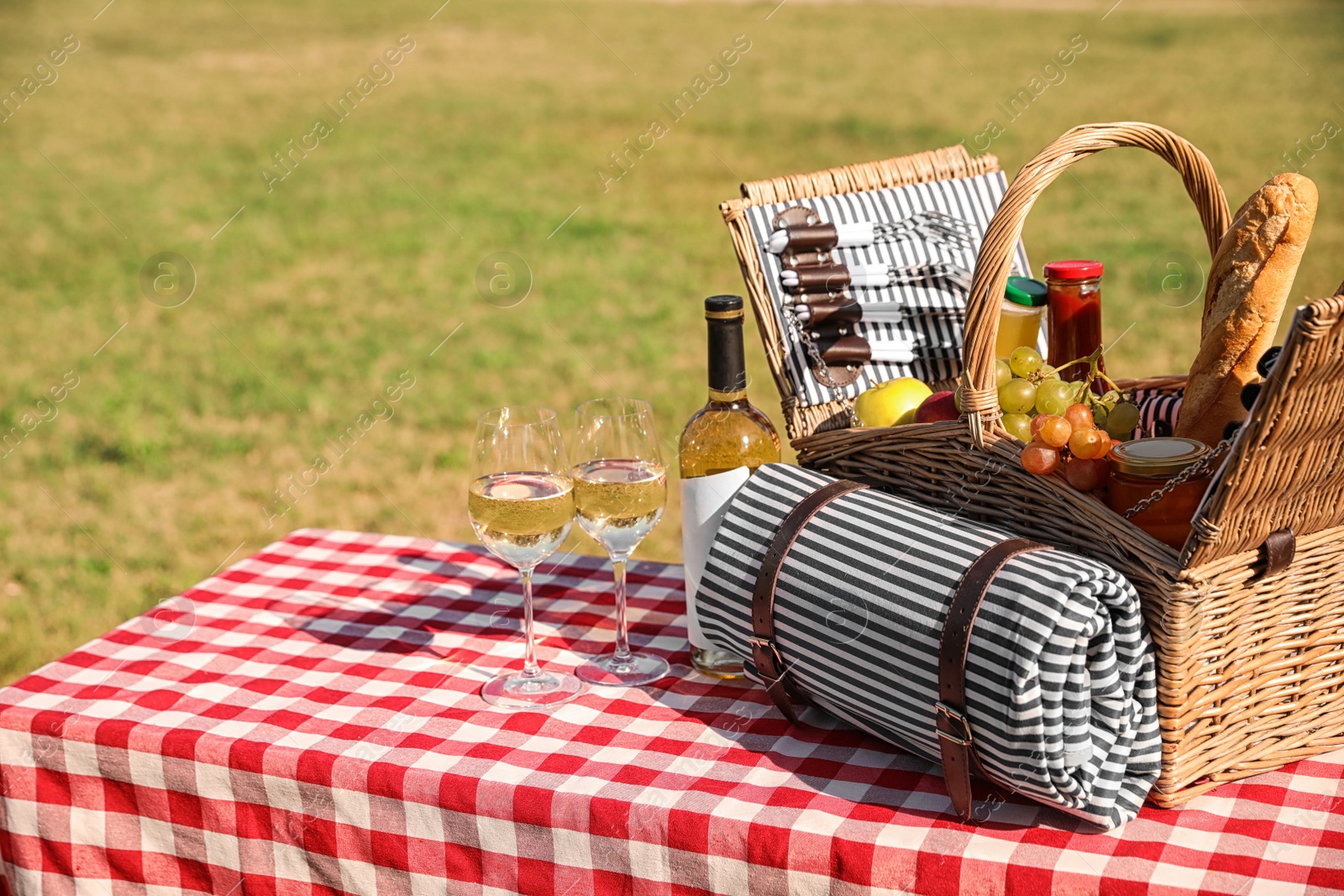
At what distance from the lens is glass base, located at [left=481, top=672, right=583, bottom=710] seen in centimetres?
158

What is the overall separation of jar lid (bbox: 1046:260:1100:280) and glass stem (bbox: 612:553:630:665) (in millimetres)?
683

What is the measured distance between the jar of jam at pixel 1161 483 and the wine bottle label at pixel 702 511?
0.48 m

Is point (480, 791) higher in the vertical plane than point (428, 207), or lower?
lower

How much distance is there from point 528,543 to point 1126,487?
0.70 m

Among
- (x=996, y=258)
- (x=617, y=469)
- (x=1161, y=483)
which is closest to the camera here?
(x=1161, y=483)

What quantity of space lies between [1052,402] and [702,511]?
459 mm

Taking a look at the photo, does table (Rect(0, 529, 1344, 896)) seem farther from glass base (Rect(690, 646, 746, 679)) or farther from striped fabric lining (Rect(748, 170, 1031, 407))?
striped fabric lining (Rect(748, 170, 1031, 407))

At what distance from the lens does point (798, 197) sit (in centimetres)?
197

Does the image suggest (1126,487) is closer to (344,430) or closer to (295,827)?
(295,827)

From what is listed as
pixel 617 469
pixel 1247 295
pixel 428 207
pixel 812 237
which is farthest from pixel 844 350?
pixel 428 207

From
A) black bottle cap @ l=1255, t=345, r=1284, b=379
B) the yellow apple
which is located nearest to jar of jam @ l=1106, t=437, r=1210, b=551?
black bottle cap @ l=1255, t=345, r=1284, b=379

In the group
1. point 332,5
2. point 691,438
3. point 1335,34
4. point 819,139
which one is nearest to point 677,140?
point 819,139

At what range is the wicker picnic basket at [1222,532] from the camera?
4.00 ft

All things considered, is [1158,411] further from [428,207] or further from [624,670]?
[428,207]
